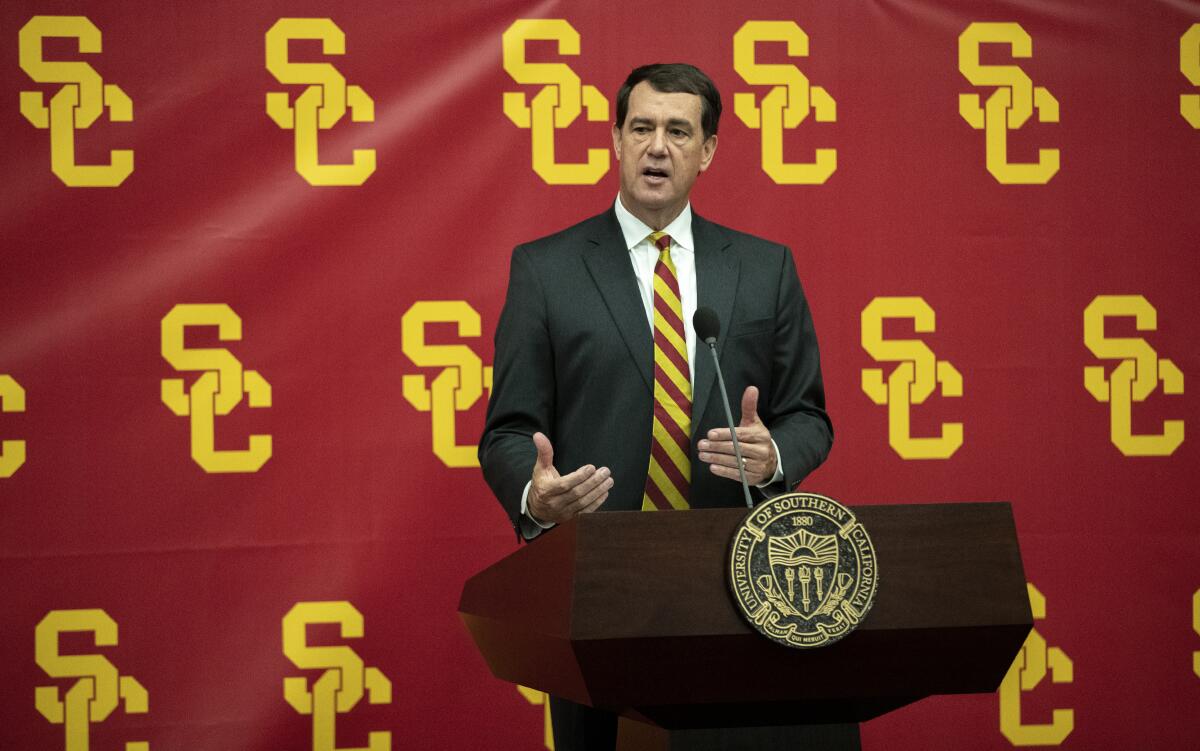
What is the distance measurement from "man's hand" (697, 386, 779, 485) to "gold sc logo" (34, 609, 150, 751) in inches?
67.0

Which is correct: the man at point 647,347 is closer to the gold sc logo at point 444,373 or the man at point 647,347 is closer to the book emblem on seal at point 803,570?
the book emblem on seal at point 803,570

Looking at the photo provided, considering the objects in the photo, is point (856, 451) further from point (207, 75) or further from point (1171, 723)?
point (207, 75)

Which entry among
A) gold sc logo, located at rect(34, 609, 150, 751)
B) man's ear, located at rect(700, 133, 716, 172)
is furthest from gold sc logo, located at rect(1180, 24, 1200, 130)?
gold sc logo, located at rect(34, 609, 150, 751)

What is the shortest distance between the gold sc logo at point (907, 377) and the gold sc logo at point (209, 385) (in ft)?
4.65

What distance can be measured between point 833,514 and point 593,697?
1.01 ft

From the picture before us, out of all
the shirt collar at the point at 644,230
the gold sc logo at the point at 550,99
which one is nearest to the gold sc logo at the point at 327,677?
the gold sc logo at the point at 550,99

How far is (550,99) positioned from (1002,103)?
1087 mm

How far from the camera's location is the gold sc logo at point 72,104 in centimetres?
266

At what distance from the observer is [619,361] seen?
181 centimetres

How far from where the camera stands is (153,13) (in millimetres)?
2697

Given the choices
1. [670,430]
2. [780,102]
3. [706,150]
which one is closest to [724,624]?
[670,430]

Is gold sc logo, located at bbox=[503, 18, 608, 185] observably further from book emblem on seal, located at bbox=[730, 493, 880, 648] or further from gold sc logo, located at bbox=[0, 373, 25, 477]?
book emblem on seal, located at bbox=[730, 493, 880, 648]

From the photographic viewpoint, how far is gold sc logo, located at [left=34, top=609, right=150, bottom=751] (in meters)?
2.62

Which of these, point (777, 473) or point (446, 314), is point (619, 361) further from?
point (446, 314)
